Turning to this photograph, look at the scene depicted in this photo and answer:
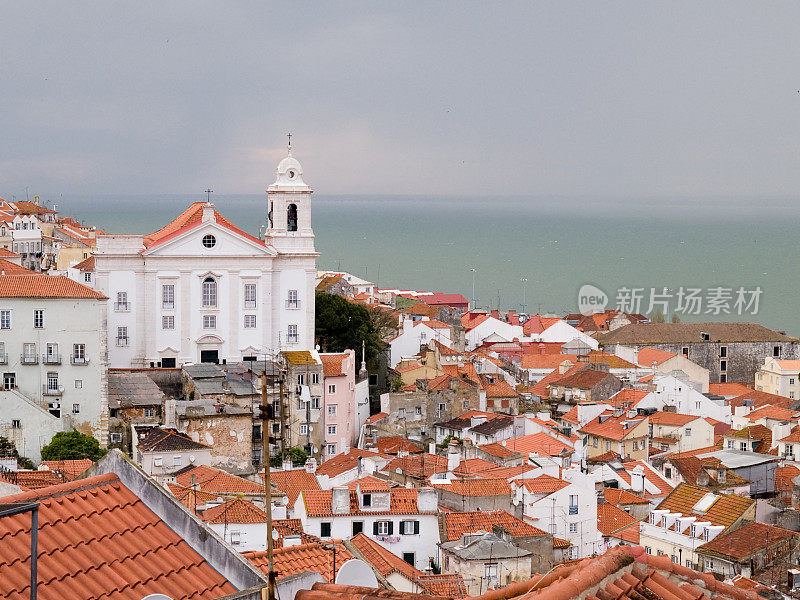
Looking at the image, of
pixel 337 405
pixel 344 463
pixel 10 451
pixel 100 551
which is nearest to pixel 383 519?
pixel 344 463

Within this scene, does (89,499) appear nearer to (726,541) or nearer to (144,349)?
(726,541)

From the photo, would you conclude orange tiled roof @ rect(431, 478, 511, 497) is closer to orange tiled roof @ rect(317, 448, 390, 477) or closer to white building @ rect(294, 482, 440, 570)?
white building @ rect(294, 482, 440, 570)

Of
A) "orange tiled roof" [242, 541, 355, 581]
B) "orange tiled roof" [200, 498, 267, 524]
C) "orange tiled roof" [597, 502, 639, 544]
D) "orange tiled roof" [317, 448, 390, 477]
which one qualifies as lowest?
"orange tiled roof" [597, 502, 639, 544]

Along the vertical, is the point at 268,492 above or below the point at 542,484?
above

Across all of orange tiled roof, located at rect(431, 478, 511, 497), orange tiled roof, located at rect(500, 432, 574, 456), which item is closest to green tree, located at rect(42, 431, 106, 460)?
orange tiled roof, located at rect(431, 478, 511, 497)

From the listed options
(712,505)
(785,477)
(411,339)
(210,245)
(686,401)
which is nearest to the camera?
(712,505)

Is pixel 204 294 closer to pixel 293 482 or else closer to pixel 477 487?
pixel 293 482
